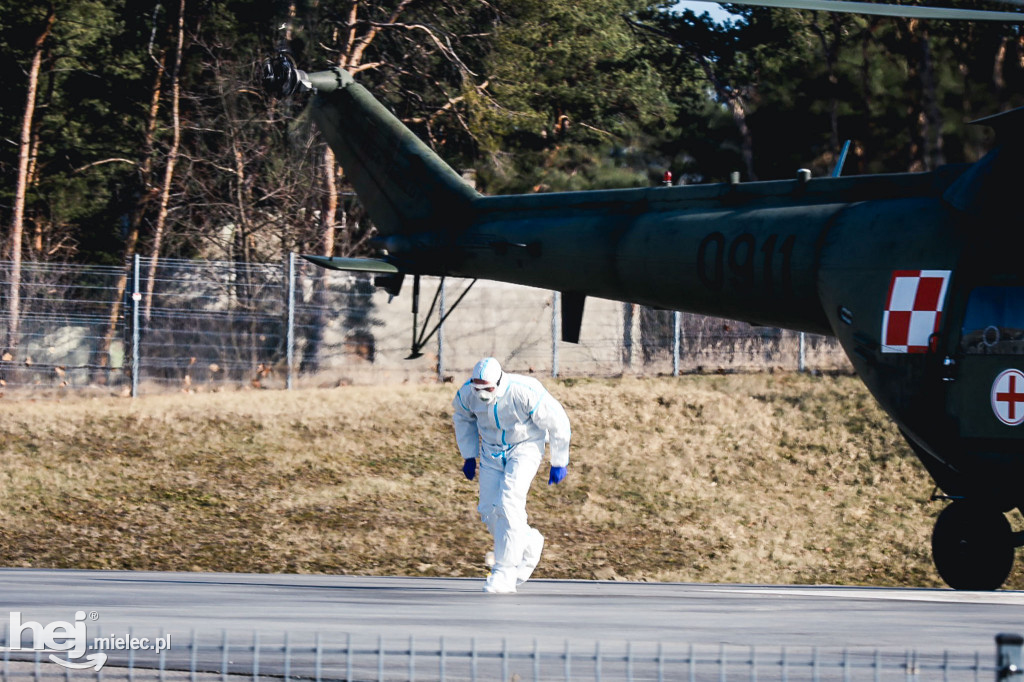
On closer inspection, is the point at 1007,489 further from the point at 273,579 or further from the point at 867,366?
the point at 273,579

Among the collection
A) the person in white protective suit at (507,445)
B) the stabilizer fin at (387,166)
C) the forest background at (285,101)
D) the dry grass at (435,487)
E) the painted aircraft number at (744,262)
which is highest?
the forest background at (285,101)

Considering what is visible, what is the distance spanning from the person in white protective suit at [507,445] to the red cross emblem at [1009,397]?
10.9 ft

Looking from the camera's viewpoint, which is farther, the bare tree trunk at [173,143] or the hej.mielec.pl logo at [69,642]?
the bare tree trunk at [173,143]

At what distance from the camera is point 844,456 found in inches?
816

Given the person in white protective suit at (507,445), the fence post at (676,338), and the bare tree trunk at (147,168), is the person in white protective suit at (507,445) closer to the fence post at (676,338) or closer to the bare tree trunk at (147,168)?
the fence post at (676,338)

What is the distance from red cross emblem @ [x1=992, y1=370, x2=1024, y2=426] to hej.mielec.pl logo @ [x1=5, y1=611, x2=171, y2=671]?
6577 millimetres

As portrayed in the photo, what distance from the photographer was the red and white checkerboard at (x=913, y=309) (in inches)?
425

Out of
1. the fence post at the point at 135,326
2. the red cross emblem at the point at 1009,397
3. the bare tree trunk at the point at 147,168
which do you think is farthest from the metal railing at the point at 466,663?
the bare tree trunk at the point at 147,168

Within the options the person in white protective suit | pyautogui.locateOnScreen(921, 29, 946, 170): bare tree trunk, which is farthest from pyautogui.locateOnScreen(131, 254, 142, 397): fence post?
pyautogui.locateOnScreen(921, 29, 946, 170): bare tree trunk

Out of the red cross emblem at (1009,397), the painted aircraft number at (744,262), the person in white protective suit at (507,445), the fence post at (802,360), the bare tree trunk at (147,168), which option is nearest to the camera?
the red cross emblem at (1009,397)

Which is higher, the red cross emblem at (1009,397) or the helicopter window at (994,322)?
the helicopter window at (994,322)

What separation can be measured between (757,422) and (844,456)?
1.60 metres

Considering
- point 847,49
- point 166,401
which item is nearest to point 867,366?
point 166,401

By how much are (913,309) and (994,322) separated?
0.69 m
